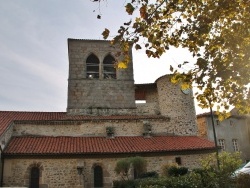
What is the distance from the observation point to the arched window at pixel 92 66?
2411 cm

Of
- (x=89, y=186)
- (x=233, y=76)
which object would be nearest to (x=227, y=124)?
(x=89, y=186)

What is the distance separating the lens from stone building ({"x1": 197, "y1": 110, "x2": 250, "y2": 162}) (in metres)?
32.0

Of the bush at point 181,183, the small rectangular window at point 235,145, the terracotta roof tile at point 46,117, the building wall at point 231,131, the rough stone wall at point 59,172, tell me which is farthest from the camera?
the small rectangular window at point 235,145

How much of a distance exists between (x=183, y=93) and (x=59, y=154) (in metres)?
11.1

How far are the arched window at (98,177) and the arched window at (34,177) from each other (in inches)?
136

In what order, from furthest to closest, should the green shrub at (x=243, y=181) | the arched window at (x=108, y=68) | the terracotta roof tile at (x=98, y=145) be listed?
the arched window at (x=108, y=68)
the terracotta roof tile at (x=98, y=145)
the green shrub at (x=243, y=181)

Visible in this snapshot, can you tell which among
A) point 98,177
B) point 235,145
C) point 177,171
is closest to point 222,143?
point 235,145

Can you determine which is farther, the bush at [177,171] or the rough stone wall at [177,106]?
the rough stone wall at [177,106]

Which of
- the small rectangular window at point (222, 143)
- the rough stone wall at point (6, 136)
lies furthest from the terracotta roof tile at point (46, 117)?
the small rectangular window at point (222, 143)

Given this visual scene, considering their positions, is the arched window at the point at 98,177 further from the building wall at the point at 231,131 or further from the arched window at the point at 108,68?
the building wall at the point at 231,131

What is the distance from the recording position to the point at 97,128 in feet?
68.1

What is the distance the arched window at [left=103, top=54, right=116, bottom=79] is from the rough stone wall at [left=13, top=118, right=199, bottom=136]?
4.91m

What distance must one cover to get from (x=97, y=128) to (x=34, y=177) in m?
5.55

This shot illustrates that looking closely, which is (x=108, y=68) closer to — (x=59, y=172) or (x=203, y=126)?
(x=59, y=172)
